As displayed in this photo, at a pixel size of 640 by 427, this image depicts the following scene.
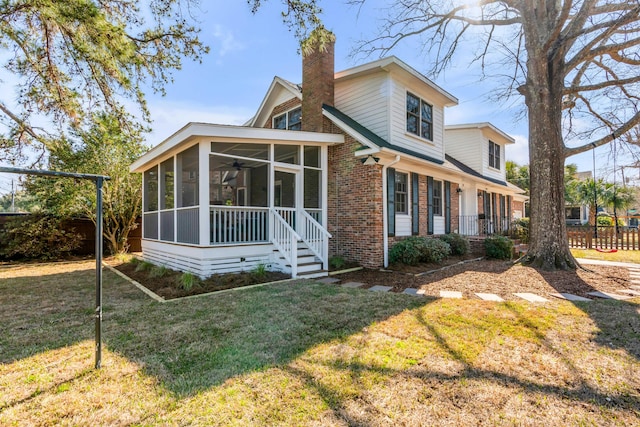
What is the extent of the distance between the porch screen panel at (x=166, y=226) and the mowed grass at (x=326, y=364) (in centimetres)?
392

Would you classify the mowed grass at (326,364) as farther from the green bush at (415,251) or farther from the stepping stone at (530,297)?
the green bush at (415,251)

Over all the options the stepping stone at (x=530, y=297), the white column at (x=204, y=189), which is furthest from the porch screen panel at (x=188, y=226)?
the stepping stone at (x=530, y=297)

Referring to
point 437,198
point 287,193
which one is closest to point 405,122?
point 437,198

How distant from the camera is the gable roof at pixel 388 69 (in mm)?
9148

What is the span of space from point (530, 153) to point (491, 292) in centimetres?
519

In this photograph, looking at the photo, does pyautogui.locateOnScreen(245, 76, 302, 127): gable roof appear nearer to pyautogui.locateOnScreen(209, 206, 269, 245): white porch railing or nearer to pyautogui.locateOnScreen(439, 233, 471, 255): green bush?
pyautogui.locateOnScreen(209, 206, 269, 245): white porch railing

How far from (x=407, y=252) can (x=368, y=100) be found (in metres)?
4.96

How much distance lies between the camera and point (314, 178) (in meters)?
9.39

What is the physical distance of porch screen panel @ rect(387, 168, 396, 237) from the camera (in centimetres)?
913

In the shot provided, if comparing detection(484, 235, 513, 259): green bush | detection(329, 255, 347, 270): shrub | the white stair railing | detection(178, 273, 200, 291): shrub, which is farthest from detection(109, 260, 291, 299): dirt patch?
detection(484, 235, 513, 259): green bush

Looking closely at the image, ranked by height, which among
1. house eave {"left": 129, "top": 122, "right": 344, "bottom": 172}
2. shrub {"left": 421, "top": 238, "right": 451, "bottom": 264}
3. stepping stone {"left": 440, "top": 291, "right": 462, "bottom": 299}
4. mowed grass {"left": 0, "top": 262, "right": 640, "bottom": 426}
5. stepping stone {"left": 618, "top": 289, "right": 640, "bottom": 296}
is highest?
house eave {"left": 129, "top": 122, "right": 344, "bottom": 172}

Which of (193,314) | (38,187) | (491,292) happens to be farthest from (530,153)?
(38,187)

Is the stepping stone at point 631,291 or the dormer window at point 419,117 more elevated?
the dormer window at point 419,117

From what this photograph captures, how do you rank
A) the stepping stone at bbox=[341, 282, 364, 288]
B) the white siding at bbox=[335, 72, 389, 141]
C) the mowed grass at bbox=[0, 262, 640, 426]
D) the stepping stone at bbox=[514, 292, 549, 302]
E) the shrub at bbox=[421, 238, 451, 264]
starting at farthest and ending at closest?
the white siding at bbox=[335, 72, 389, 141] → the shrub at bbox=[421, 238, 451, 264] → the stepping stone at bbox=[341, 282, 364, 288] → the stepping stone at bbox=[514, 292, 549, 302] → the mowed grass at bbox=[0, 262, 640, 426]
